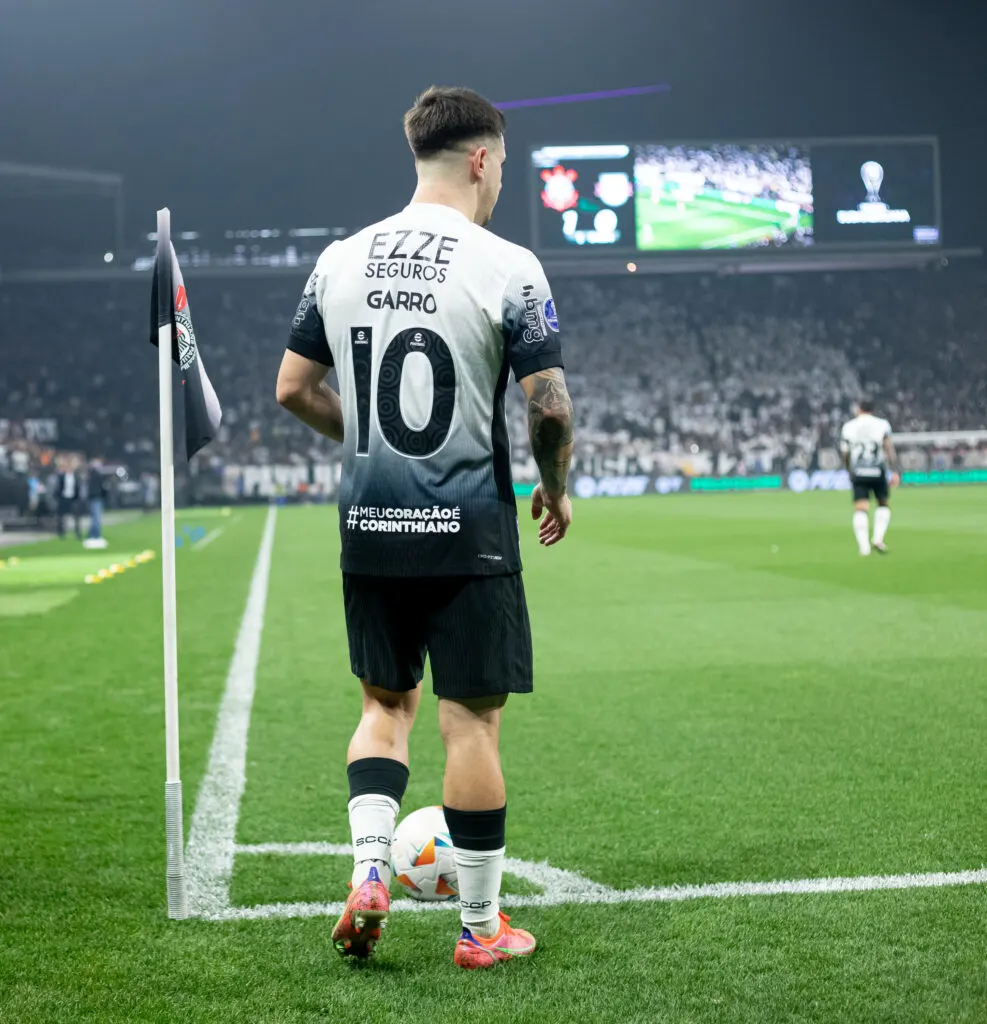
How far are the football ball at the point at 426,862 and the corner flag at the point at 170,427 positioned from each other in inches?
25.3

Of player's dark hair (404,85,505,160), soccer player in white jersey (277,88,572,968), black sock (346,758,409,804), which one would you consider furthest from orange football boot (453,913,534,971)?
player's dark hair (404,85,505,160)

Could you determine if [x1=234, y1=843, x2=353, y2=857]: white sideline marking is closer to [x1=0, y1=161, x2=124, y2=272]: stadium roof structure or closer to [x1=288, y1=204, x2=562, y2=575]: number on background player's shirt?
[x1=288, y1=204, x2=562, y2=575]: number on background player's shirt

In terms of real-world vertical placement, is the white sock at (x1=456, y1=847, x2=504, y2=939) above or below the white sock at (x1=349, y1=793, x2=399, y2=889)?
below

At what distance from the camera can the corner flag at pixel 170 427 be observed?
3684mm

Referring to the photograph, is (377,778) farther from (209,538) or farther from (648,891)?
(209,538)

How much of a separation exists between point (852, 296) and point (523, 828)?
55.3 m

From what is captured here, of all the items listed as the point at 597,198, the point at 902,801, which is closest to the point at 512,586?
→ the point at 902,801

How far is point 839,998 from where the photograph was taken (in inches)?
118

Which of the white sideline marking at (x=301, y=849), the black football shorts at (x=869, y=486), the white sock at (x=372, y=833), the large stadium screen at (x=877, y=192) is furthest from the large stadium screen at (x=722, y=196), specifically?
the white sock at (x=372, y=833)

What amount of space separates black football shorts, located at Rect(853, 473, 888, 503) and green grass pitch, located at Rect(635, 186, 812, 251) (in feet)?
97.6

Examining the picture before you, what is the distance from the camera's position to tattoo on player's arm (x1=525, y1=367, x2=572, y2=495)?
10.7ft

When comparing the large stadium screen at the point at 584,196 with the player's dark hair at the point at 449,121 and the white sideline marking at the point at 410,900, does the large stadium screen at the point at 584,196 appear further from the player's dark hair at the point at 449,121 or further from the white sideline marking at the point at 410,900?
the player's dark hair at the point at 449,121

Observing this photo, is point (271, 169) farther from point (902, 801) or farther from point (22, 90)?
point (902, 801)

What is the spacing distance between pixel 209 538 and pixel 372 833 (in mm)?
24283
